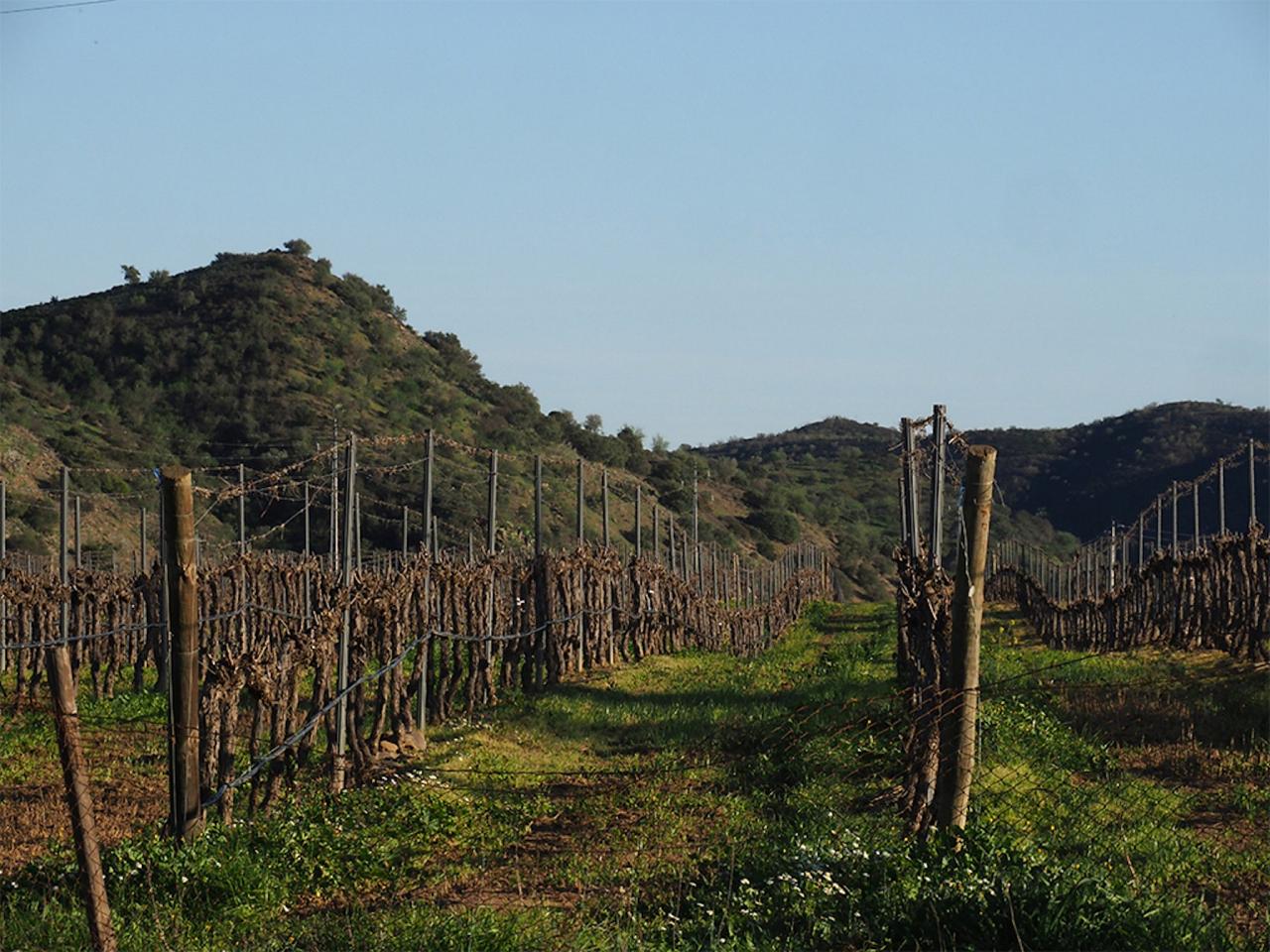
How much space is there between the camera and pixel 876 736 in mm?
13305

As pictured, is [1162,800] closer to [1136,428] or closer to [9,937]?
[9,937]

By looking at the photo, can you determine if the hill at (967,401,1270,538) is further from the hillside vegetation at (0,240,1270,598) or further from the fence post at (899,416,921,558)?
the fence post at (899,416,921,558)

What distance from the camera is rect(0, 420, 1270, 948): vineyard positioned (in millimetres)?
7035

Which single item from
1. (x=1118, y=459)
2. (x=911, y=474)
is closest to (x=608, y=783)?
(x=911, y=474)

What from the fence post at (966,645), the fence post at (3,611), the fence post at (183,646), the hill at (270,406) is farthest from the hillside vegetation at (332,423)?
the fence post at (966,645)

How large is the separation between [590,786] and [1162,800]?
4.18 meters

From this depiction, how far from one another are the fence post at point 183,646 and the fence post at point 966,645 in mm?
3990

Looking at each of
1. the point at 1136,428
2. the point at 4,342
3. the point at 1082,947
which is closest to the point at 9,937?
the point at 1082,947

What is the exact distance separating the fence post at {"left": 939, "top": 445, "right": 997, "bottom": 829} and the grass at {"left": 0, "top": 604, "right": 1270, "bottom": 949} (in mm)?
202

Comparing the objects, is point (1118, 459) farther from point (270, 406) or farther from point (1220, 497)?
point (1220, 497)

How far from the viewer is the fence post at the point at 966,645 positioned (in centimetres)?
775

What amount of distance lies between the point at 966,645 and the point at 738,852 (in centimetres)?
175

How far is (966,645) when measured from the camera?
26.0 ft

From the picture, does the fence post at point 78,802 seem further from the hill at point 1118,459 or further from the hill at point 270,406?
the hill at point 1118,459
